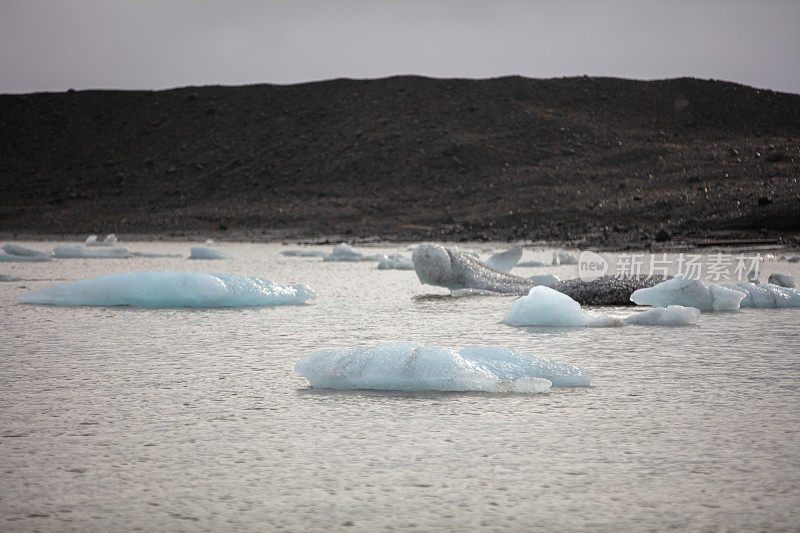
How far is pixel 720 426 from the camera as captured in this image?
2.72 metres

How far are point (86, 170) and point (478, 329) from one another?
32.3m

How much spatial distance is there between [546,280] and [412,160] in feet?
76.7

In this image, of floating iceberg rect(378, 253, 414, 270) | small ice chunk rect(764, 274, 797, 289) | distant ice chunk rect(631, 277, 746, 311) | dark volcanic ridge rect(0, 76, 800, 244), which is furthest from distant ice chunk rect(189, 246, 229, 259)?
distant ice chunk rect(631, 277, 746, 311)

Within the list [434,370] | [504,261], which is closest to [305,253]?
[504,261]

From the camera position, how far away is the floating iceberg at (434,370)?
3.18 m

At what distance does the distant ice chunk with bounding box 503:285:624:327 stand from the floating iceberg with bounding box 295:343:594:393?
178 cm

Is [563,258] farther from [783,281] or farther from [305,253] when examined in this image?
[783,281]

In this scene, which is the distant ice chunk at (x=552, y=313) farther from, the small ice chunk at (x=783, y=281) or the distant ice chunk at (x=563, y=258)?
the distant ice chunk at (x=563, y=258)

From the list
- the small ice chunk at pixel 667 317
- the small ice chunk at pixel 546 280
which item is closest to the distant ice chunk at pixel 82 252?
the small ice chunk at pixel 546 280

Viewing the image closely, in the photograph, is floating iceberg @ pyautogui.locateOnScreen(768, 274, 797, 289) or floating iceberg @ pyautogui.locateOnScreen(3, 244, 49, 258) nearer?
floating iceberg @ pyautogui.locateOnScreen(768, 274, 797, 289)

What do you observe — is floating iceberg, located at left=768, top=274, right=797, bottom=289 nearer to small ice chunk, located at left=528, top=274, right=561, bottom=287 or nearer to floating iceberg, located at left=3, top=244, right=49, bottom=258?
small ice chunk, located at left=528, top=274, right=561, bottom=287

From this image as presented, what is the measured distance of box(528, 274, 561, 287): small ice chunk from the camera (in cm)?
749

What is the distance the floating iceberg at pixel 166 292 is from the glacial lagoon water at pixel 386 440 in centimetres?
155

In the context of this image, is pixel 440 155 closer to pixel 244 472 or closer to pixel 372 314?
pixel 372 314
